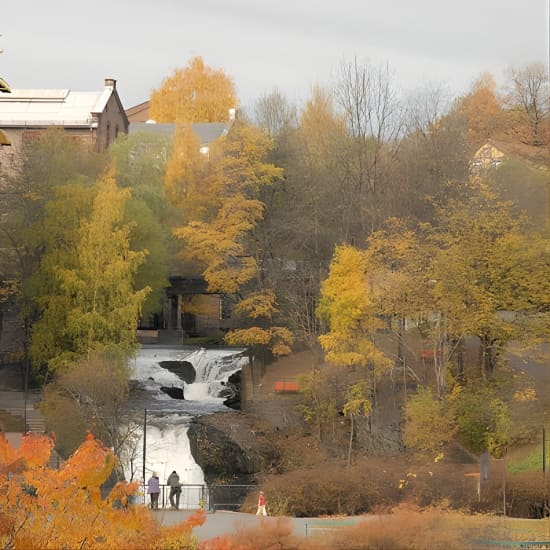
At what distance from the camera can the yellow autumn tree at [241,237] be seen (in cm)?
5062

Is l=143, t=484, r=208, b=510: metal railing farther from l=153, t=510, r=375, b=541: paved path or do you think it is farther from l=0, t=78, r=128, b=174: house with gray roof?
l=0, t=78, r=128, b=174: house with gray roof

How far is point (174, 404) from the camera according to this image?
48.9 m

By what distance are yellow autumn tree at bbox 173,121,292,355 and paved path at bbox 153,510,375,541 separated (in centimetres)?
1690

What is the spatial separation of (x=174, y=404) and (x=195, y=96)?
1513 inches

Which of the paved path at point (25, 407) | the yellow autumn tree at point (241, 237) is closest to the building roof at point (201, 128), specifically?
the yellow autumn tree at point (241, 237)

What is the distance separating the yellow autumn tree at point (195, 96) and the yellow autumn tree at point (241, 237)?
2724 cm

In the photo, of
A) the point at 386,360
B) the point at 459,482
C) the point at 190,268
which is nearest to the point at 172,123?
the point at 190,268

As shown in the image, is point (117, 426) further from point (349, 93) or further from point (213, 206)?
point (349, 93)

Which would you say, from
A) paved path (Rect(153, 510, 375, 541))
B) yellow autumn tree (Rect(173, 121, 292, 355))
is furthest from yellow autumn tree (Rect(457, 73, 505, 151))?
paved path (Rect(153, 510, 375, 541))

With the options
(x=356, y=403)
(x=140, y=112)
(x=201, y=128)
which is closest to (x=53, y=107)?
(x=201, y=128)

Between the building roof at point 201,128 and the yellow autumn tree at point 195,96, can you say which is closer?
the building roof at point 201,128

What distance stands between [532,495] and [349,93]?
27.1m

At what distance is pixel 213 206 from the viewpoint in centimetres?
5612

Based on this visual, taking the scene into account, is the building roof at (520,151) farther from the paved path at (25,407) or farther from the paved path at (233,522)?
the paved path at (233,522)
